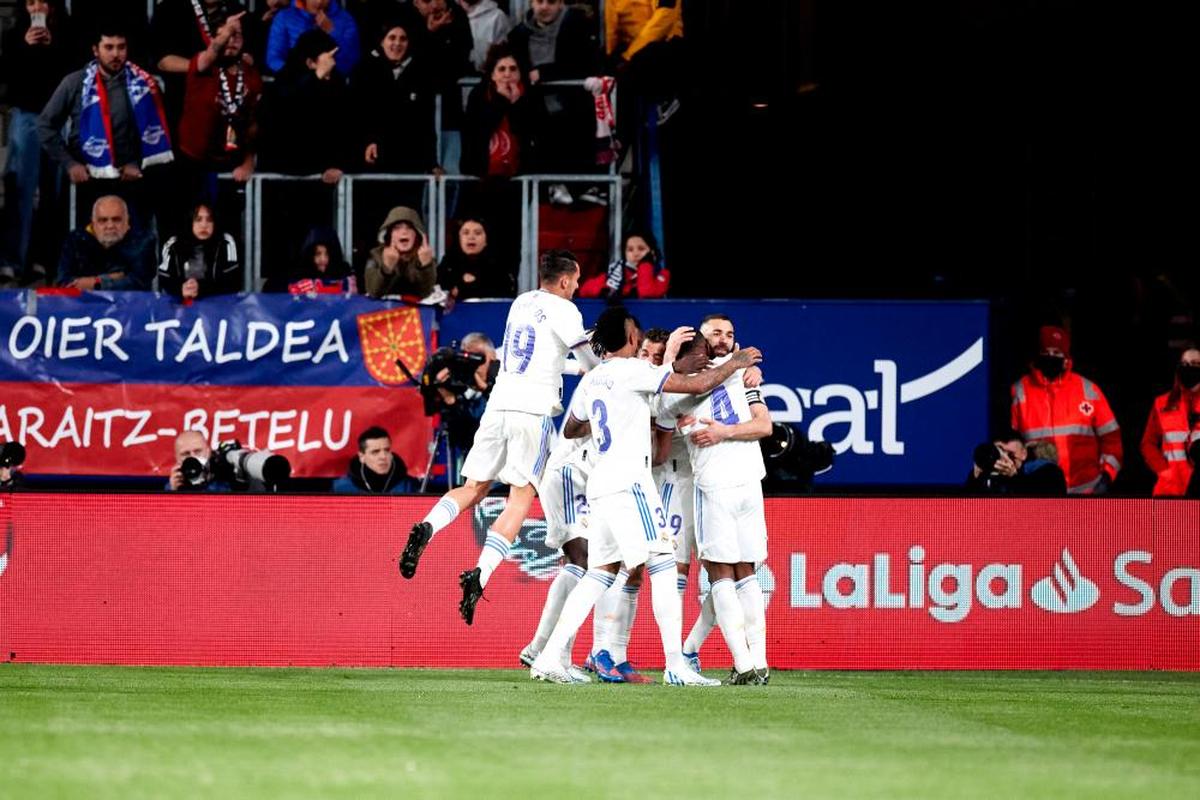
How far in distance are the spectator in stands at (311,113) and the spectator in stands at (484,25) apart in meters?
1.28

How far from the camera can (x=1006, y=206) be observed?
802 inches

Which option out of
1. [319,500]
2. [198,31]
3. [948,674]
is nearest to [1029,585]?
[948,674]

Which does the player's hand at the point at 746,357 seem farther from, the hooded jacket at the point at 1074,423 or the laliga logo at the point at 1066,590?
the hooded jacket at the point at 1074,423

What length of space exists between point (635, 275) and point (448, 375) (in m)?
2.17

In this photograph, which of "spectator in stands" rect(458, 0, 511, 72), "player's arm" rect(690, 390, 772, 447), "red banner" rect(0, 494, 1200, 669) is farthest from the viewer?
"spectator in stands" rect(458, 0, 511, 72)

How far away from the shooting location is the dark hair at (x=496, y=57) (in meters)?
17.0

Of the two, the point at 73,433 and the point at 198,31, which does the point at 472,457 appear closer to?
the point at 73,433

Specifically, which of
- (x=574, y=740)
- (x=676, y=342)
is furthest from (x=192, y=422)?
(x=574, y=740)

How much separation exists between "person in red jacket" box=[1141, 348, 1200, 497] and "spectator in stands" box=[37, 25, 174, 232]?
7963 mm

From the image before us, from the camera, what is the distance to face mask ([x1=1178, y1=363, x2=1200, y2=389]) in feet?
51.9

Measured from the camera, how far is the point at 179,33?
56.5ft

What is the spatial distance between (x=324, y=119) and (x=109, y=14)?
6.40 ft

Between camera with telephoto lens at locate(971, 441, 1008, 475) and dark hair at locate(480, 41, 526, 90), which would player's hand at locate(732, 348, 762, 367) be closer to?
camera with telephoto lens at locate(971, 441, 1008, 475)

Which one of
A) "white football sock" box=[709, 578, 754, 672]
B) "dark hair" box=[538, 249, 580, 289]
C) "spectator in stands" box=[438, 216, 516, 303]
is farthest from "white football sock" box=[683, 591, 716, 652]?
"spectator in stands" box=[438, 216, 516, 303]
